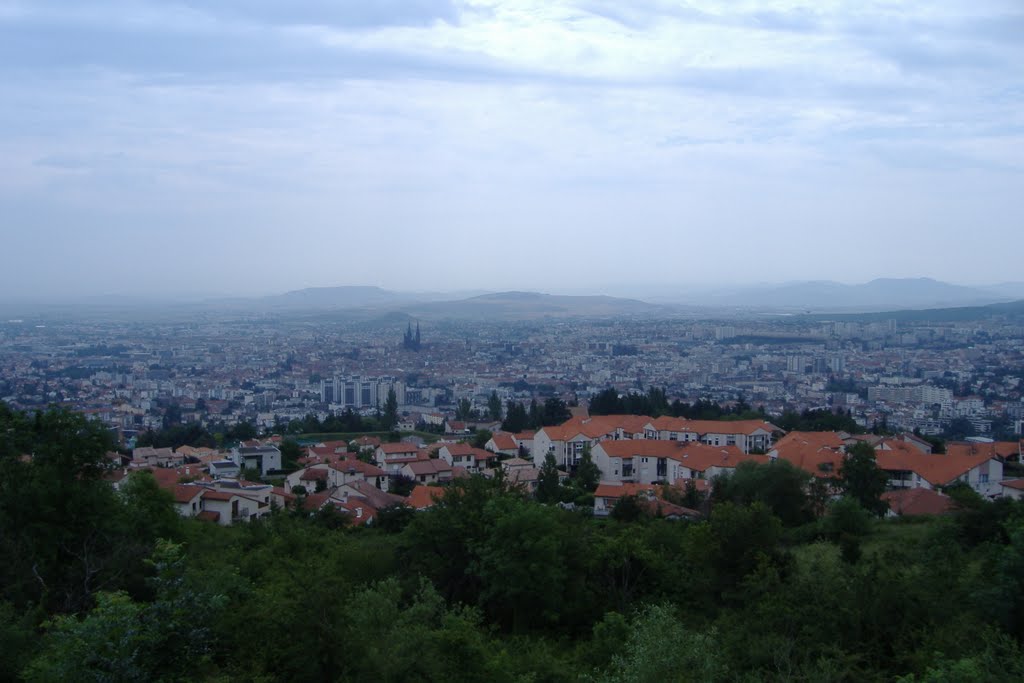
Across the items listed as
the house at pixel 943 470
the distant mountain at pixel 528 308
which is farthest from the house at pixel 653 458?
the distant mountain at pixel 528 308

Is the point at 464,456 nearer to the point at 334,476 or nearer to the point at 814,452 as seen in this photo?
the point at 334,476

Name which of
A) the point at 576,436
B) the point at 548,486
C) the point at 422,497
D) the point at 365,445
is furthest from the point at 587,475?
the point at 365,445

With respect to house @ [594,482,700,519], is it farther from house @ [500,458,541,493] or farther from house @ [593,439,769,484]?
house @ [593,439,769,484]

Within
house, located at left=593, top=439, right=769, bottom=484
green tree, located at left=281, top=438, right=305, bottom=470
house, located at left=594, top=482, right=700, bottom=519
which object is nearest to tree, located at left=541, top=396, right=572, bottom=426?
house, located at left=593, top=439, right=769, bottom=484

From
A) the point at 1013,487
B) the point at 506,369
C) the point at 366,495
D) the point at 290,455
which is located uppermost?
the point at 1013,487

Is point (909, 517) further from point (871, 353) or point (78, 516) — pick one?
point (871, 353)
